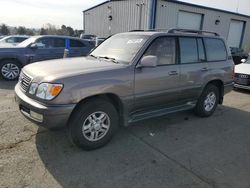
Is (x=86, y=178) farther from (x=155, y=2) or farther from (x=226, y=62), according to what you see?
(x=155, y=2)

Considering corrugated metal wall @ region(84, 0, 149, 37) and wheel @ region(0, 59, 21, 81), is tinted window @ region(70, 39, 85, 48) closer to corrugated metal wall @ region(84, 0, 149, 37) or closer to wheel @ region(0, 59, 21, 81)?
wheel @ region(0, 59, 21, 81)

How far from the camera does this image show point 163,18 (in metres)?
16.2

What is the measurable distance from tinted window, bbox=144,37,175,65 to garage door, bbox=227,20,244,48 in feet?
67.1

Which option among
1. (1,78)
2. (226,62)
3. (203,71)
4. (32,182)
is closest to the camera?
(32,182)

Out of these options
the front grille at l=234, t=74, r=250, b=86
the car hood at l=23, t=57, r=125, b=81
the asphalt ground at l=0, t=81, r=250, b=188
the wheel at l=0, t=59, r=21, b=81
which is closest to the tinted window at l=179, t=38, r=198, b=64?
the asphalt ground at l=0, t=81, r=250, b=188

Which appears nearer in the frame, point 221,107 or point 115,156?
point 115,156

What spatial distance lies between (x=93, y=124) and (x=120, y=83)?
0.76m

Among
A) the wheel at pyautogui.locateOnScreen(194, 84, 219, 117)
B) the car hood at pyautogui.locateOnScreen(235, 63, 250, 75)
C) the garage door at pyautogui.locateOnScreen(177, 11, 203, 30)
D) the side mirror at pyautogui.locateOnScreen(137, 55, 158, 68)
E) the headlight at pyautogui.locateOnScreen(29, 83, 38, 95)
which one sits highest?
the garage door at pyautogui.locateOnScreen(177, 11, 203, 30)

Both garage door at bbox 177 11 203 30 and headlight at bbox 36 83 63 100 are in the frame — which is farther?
garage door at bbox 177 11 203 30

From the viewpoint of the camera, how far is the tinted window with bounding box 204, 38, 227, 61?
16.4 feet

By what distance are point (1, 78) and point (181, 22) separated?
14115 mm

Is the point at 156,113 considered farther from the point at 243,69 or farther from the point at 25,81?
the point at 243,69

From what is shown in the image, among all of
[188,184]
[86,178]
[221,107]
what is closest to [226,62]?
[221,107]

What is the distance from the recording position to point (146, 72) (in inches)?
149
